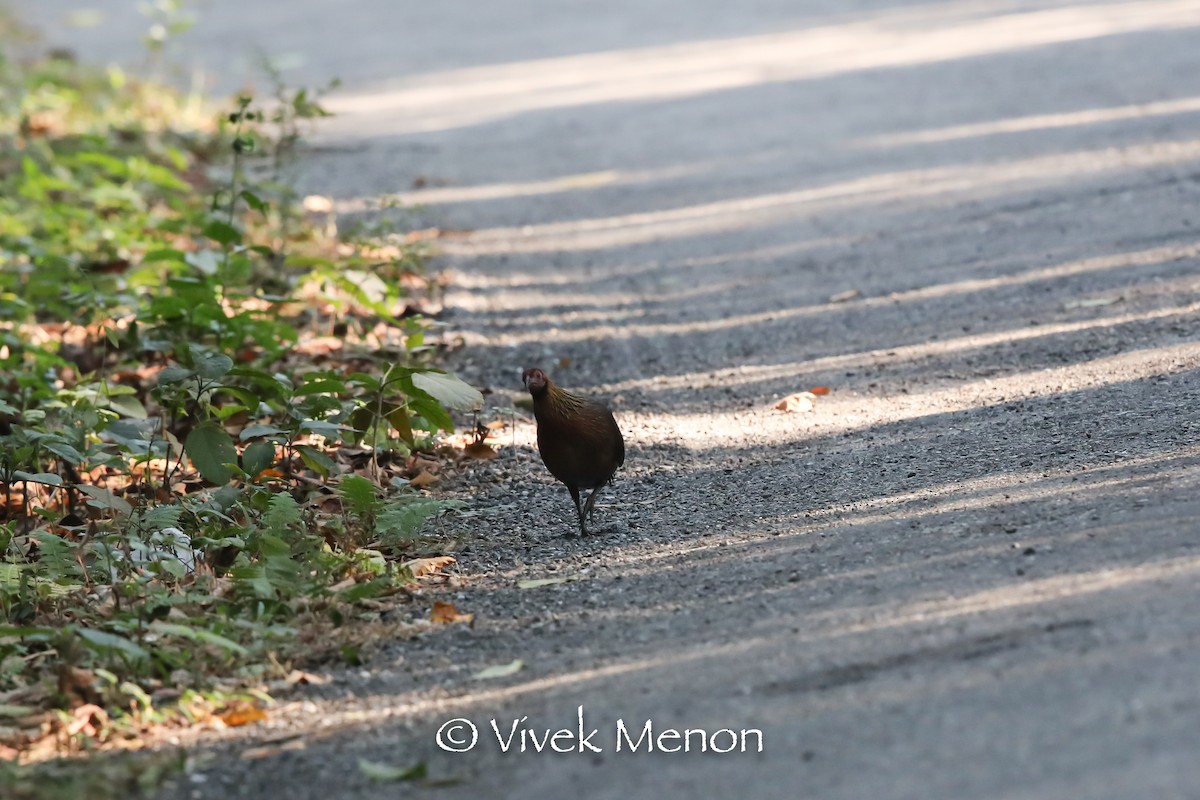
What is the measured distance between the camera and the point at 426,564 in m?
4.87

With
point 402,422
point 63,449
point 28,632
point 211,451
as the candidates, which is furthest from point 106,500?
point 402,422

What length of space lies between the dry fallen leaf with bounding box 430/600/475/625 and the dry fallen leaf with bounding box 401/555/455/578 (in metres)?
0.32

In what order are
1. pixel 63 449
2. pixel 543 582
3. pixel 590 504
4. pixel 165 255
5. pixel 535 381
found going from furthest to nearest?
pixel 165 255 < pixel 63 449 < pixel 590 504 < pixel 535 381 < pixel 543 582

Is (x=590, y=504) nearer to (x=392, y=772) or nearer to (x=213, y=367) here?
(x=213, y=367)

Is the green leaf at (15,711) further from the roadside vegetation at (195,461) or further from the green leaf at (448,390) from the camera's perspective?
the green leaf at (448,390)

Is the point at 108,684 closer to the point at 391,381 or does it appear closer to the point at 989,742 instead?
the point at 391,381

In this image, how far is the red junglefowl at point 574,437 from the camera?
5035 millimetres

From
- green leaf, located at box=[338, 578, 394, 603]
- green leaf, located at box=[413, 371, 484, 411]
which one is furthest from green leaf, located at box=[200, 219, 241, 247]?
green leaf, located at box=[338, 578, 394, 603]

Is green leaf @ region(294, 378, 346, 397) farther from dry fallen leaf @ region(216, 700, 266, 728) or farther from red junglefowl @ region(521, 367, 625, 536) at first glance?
dry fallen leaf @ region(216, 700, 266, 728)

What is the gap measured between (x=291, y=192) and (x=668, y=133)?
4.01 meters

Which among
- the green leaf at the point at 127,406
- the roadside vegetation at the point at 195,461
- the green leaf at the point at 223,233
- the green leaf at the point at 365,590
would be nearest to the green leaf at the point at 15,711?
the roadside vegetation at the point at 195,461

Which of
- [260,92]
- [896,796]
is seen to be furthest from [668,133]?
[896,796]

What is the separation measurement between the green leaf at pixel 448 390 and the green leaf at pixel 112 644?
144 centimetres

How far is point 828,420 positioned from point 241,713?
298cm
